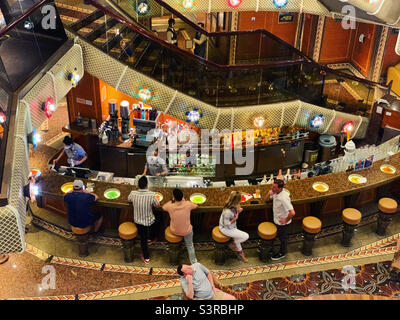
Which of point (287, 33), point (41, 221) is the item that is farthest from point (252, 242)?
point (287, 33)

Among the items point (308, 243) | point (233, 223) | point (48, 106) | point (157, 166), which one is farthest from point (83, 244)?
point (308, 243)

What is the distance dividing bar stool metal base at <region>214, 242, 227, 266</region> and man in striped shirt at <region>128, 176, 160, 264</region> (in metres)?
1.20

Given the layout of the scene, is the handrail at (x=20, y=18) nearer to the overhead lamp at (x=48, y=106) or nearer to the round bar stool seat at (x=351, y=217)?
the overhead lamp at (x=48, y=106)

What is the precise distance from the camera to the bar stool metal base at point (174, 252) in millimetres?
8602

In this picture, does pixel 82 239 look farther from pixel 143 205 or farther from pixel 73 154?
pixel 73 154

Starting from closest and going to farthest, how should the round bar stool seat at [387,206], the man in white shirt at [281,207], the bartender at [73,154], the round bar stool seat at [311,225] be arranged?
the man in white shirt at [281,207]
the round bar stool seat at [311,225]
the round bar stool seat at [387,206]
the bartender at [73,154]

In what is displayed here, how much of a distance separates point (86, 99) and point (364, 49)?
376 inches

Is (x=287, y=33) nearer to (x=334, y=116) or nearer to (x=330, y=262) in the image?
(x=334, y=116)

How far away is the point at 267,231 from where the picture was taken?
869 centimetres

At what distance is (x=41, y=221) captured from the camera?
9766 mm

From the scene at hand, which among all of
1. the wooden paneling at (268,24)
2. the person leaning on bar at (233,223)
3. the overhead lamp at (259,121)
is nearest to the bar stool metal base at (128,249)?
the person leaning on bar at (233,223)

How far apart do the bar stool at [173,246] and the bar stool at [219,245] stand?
597mm

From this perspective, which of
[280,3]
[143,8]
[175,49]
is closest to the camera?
[175,49]

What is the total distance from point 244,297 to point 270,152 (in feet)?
15.4
